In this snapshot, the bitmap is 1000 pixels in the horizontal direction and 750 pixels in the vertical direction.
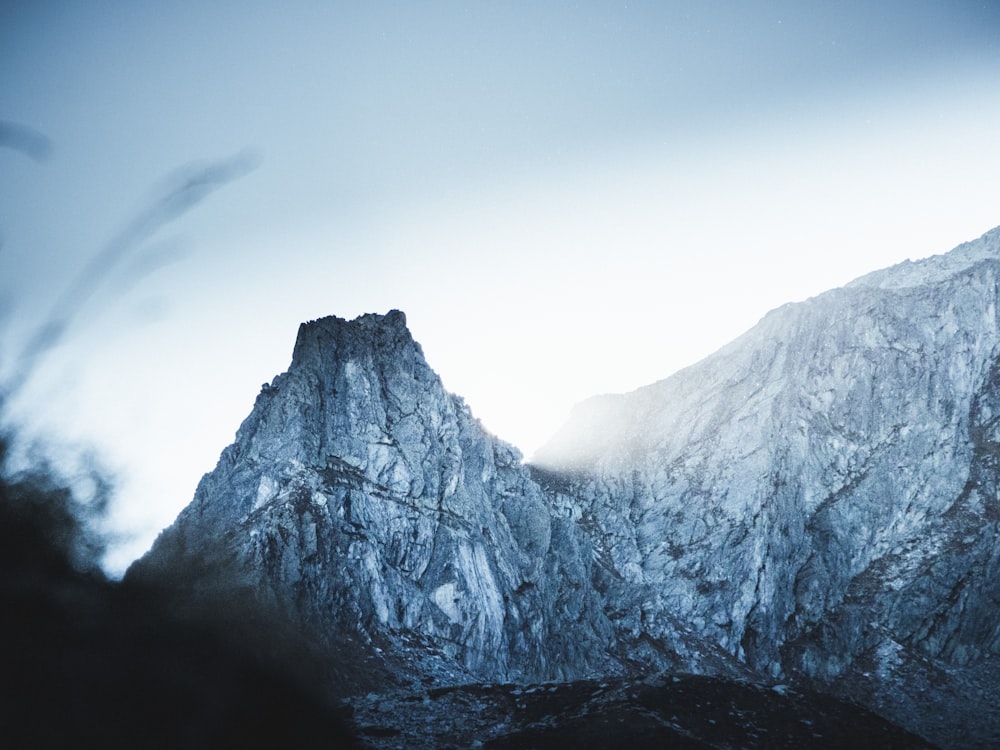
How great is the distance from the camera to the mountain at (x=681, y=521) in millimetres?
65062

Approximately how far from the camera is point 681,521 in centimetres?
10419

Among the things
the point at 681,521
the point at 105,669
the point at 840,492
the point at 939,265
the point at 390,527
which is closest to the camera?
the point at 105,669

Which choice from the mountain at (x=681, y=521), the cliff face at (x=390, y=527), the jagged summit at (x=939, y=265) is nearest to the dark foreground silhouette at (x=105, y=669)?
the mountain at (x=681, y=521)

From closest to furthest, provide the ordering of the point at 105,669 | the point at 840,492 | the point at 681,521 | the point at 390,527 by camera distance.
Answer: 1. the point at 105,669
2. the point at 390,527
3. the point at 840,492
4. the point at 681,521

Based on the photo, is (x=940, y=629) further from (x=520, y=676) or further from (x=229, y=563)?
(x=229, y=563)

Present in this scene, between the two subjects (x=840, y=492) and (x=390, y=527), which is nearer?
(x=390, y=527)

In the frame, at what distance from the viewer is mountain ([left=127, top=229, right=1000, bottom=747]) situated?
6506cm

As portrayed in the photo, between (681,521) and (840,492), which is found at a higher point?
(681,521)

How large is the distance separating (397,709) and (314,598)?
19028mm

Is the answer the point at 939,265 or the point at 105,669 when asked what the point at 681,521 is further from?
the point at 105,669

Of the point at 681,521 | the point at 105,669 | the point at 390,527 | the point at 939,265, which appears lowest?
the point at 681,521

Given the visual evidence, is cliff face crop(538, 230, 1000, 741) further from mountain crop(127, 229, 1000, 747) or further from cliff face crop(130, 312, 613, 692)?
cliff face crop(130, 312, 613, 692)

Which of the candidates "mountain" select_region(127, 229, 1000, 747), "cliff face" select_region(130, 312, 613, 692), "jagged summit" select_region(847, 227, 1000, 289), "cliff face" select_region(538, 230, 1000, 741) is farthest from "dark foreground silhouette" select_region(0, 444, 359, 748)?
"jagged summit" select_region(847, 227, 1000, 289)

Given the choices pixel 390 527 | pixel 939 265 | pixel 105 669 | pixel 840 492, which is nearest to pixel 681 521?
pixel 840 492
